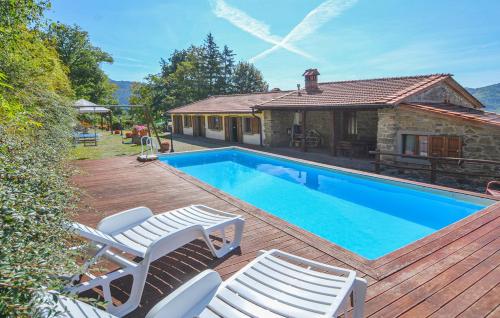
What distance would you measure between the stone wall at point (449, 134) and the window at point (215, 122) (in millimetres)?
12346

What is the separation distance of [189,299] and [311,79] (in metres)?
17.1

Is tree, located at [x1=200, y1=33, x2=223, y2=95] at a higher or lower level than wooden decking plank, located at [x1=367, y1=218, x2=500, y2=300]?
higher

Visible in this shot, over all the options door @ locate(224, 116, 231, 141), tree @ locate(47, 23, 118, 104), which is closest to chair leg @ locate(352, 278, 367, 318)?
door @ locate(224, 116, 231, 141)

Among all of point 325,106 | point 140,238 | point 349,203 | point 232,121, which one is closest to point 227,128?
point 232,121

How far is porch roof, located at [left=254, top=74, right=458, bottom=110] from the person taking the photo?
11.7m

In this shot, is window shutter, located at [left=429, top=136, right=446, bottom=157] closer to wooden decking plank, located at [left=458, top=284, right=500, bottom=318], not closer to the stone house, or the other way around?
the stone house

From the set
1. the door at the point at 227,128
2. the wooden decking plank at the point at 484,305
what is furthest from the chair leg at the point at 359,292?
the door at the point at 227,128

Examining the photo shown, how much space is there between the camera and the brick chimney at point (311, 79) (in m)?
17.7

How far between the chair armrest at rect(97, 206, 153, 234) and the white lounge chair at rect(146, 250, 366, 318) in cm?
191

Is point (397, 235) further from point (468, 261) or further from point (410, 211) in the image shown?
point (468, 261)

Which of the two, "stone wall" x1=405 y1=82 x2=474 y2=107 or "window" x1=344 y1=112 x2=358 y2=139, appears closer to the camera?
"stone wall" x1=405 y1=82 x2=474 y2=107

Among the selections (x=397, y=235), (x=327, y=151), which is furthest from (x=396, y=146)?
(x=397, y=235)

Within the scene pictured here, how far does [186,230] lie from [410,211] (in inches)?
251

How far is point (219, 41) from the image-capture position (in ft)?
138
